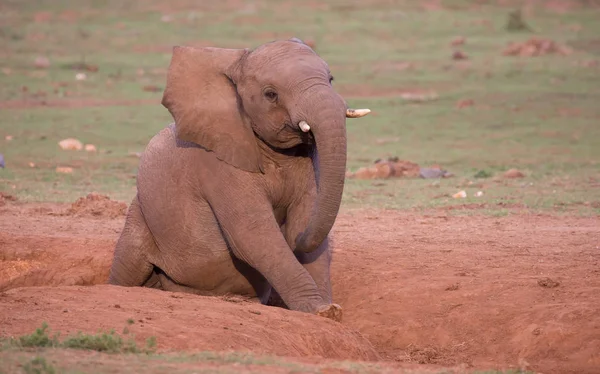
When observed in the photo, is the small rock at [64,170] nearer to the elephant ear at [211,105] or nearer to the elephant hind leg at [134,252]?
the elephant hind leg at [134,252]

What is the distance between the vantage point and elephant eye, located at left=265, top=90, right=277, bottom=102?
24.1 feet

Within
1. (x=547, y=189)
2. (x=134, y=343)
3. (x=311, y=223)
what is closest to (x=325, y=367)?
(x=134, y=343)

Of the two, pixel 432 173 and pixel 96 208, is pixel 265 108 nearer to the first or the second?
pixel 96 208

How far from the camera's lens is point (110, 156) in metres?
16.6

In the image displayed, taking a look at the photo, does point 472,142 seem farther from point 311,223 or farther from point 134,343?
point 134,343

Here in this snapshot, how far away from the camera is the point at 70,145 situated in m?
17.2

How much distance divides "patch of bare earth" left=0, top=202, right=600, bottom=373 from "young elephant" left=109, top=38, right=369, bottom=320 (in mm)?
479

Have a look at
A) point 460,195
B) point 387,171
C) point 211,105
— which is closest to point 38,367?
point 211,105

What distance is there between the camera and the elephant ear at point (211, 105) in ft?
25.3

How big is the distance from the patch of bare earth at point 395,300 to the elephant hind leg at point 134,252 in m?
0.75

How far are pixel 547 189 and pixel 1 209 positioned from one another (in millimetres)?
5886

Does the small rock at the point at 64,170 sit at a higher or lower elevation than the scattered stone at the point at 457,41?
higher

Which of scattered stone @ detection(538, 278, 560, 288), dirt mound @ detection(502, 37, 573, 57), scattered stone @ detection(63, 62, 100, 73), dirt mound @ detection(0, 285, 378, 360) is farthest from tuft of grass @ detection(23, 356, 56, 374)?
dirt mound @ detection(502, 37, 573, 57)

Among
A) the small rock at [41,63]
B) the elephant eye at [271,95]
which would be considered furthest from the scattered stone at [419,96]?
the elephant eye at [271,95]
